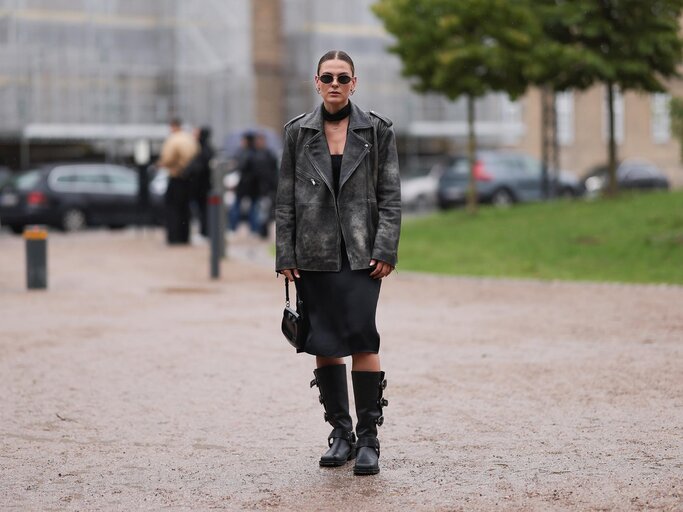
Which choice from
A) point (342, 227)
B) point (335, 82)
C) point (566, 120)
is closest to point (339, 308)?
point (342, 227)

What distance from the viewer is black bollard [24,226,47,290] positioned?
15258mm

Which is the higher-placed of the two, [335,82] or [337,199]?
[335,82]

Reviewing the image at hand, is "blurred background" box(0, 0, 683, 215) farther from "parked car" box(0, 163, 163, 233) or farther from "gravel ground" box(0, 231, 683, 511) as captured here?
"gravel ground" box(0, 231, 683, 511)

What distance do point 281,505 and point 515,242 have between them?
1537 centimetres

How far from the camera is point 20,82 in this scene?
45938 millimetres

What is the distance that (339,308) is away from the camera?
6082mm

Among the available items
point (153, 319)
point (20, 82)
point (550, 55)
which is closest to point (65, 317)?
point (153, 319)

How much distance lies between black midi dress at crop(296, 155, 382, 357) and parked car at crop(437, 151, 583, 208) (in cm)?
2986

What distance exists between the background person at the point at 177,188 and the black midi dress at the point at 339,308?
54.1 feet

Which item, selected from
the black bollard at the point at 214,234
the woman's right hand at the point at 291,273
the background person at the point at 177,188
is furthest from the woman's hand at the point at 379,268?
the background person at the point at 177,188

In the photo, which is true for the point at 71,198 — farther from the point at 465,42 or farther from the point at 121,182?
the point at 465,42

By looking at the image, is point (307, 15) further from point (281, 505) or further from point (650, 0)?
point (281, 505)

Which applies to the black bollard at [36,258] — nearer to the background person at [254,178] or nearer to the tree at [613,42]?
the background person at [254,178]

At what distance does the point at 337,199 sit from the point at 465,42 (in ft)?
66.6
